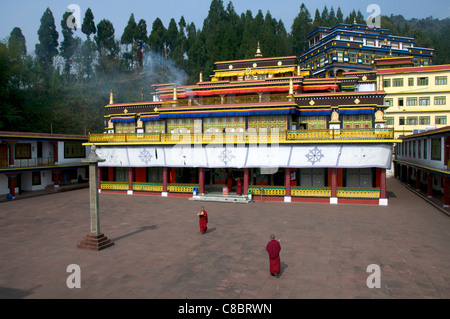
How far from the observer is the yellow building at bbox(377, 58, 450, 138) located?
45.9 meters

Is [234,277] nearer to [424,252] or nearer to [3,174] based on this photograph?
[424,252]

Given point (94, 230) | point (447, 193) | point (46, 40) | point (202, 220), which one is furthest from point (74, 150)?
point (46, 40)

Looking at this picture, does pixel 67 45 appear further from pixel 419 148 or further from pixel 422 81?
pixel 419 148

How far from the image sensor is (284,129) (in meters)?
26.6

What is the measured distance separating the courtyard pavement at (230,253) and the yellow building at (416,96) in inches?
1169

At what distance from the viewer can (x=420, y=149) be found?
28.5 m

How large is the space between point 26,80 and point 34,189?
131 feet

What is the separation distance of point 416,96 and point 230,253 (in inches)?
1826

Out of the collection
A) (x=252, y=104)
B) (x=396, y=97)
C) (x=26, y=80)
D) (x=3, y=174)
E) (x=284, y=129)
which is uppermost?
(x=26, y=80)

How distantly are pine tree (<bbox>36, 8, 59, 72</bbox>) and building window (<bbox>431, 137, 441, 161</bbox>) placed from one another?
296 feet

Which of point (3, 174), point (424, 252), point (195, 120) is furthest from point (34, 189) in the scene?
point (424, 252)

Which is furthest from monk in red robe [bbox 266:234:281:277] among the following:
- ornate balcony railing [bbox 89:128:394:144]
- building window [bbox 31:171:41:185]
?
building window [bbox 31:171:41:185]
